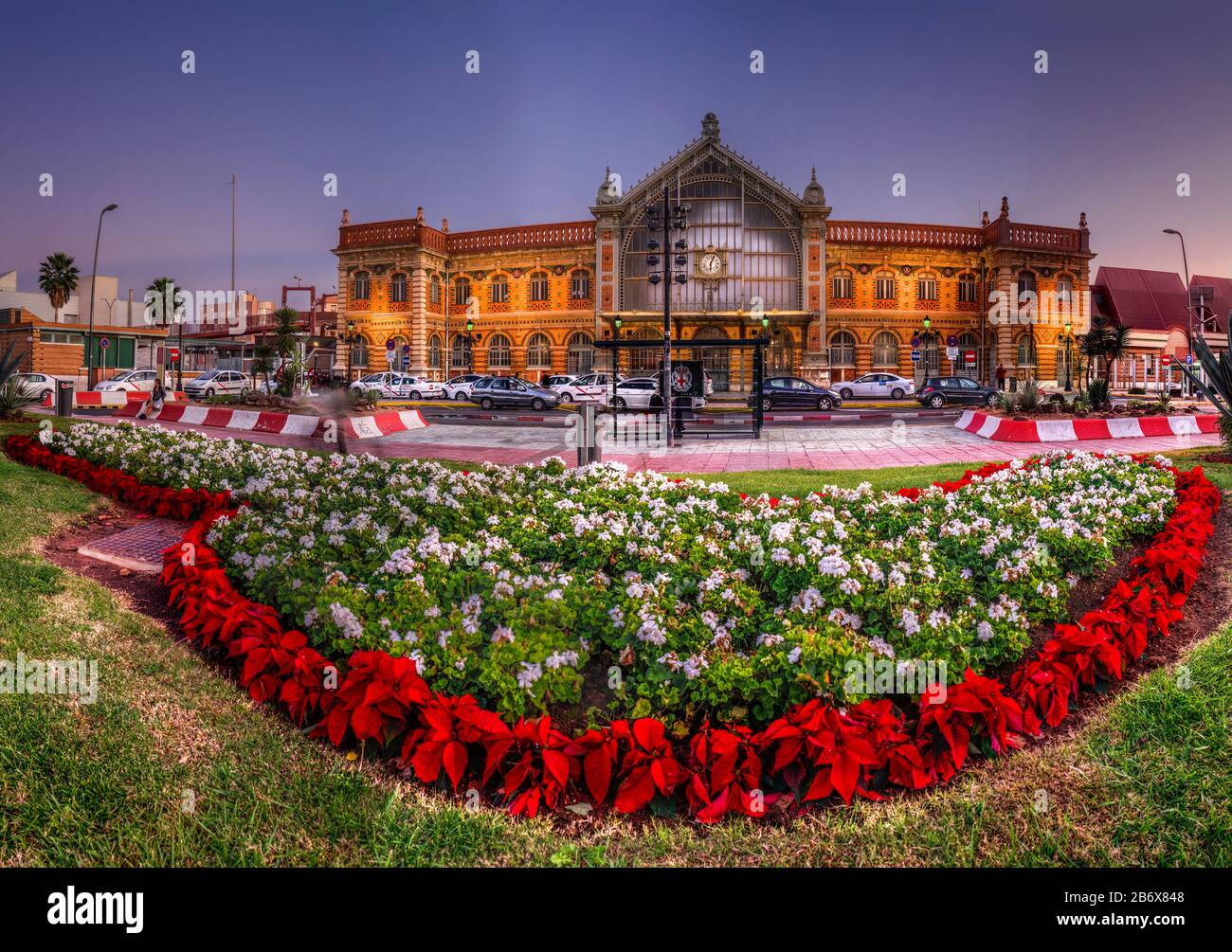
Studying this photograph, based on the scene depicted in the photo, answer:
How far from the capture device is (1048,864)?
2.03 m

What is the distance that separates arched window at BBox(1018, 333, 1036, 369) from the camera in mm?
41344

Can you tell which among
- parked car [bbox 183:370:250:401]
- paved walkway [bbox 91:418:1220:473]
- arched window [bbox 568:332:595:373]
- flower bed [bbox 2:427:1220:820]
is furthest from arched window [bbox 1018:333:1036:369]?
flower bed [bbox 2:427:1220:820]

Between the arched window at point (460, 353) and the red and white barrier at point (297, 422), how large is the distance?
33599mm

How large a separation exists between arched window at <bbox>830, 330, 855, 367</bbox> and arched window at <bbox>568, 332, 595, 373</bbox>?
43.5ft

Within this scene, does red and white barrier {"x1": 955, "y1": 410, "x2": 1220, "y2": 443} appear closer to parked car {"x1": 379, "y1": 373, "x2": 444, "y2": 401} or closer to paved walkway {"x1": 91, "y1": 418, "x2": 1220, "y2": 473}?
paved walkway {"x1": 91, "y1": 418, "x2": 1220, "y2": 473}

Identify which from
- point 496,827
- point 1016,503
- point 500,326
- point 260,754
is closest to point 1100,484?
point 1016,503

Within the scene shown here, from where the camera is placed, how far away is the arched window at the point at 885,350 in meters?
41.0

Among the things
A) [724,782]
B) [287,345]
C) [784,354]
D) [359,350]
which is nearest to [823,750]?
[724,782]

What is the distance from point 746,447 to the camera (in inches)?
497

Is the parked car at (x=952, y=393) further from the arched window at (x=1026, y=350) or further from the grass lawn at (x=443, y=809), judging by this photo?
the grass lawn at (x=443, y=809)

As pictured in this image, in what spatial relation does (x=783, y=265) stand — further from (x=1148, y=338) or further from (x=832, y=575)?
(x=832, y=575)

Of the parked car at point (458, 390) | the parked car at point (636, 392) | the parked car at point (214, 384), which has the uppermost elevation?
the parked car at point (458, 390)

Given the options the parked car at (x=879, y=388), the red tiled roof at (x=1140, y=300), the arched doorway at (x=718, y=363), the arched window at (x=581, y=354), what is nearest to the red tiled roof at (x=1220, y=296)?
the red tiled roof at (x=1140, y=300)

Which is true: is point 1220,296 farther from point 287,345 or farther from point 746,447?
point 287,345
